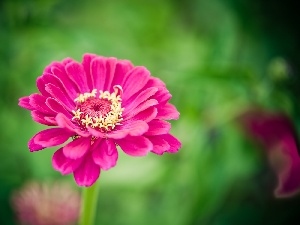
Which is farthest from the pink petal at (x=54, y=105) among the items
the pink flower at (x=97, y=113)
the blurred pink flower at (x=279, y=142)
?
the blurred pink flower at (x=279, y=142)

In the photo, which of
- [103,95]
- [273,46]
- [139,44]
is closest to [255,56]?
[273,46]

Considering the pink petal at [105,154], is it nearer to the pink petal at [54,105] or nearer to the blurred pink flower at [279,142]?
the pink petal at [54,105]

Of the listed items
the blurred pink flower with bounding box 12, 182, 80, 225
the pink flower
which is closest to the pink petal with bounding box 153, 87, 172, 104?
the pink flower

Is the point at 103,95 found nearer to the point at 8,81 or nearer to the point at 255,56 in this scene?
the point at 8,81

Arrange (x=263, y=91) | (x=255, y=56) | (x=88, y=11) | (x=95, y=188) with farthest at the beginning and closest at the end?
(x=88, y=11) → (x=255, y=56) → (x=263, y=91) → (x=95, y=188)

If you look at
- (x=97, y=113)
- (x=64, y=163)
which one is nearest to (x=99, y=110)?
(x=97, y=113)
